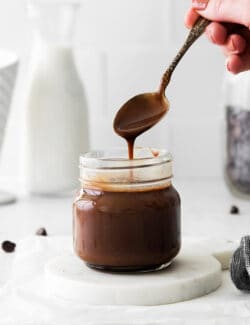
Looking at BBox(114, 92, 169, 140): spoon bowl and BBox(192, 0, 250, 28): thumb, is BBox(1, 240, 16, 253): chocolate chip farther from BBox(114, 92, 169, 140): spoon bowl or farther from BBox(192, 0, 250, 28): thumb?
BBox(192, 0, 250, 28): thumb

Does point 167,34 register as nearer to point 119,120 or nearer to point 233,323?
point 119,120

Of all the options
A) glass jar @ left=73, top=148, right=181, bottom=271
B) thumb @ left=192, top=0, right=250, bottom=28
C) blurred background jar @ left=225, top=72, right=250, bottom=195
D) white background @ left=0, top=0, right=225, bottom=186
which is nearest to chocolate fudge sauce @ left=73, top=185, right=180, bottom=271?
glass jar @ left=73, top=148, right=181, bottom=271

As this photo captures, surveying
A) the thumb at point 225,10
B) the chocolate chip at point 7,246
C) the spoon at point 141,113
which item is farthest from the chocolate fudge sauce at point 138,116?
the chocolate chip at point 7,246

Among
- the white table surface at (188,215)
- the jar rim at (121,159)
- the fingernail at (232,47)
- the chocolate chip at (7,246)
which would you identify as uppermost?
the fingernail at (232,47)

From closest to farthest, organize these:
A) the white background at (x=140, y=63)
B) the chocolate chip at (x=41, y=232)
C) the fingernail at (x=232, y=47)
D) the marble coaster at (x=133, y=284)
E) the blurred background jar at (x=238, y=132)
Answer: the marble coaster at (x=133, y=284) → the fingernail at (x=232, y=47) → the chocolate chip at (x=41, y=232) → the blurred background jar at (x=238, y=132) → the white background at (x=140, y=63)

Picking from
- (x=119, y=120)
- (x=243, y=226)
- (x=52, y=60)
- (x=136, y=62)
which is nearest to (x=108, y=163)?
(x=119, y=120)

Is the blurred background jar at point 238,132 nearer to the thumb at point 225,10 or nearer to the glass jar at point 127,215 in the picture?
the thumb at point 225,10
